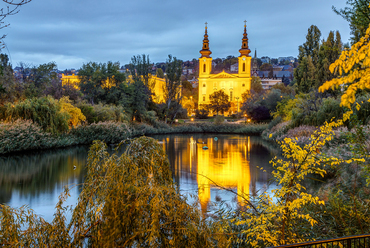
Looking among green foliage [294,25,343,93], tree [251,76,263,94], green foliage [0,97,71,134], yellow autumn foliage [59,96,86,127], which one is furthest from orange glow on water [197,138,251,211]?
tree [251,76,263,94]

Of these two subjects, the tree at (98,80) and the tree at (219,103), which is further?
the tree at (219,103)

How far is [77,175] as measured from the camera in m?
11.9

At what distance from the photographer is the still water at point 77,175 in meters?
8.77

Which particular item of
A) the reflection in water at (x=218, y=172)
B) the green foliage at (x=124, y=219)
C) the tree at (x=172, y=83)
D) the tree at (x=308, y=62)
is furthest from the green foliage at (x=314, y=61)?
the green foliage at (x=124, y=219)

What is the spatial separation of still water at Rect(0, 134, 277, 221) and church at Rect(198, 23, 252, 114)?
46530 mm

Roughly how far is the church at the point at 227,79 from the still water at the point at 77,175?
46530 mm

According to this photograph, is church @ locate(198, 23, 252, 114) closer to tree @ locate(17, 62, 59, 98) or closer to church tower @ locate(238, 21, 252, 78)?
church tower @ locate(238, 21, 252, 78)

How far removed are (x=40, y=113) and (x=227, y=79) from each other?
5086 centimetres

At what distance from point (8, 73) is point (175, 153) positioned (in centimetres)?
1598

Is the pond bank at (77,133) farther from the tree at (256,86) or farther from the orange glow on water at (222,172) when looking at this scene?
the tree at (256,86)

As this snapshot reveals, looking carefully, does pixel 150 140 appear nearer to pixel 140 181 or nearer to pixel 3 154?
pixel 140 181

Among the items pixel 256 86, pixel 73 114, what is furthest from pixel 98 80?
pixel 256 86

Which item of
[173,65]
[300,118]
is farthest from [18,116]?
[173,65]

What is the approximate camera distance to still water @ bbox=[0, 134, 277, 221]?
877 cm
